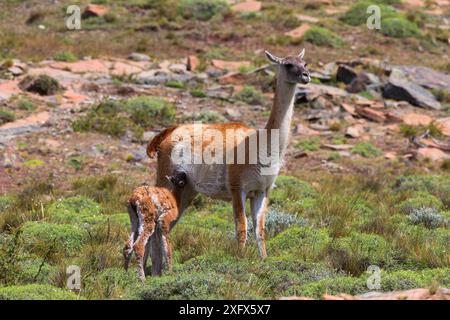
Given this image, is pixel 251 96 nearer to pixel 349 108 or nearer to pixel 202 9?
pixel 349 108

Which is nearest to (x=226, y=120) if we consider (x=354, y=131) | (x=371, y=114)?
(x=354, y=131)

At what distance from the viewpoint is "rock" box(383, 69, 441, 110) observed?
24469mm

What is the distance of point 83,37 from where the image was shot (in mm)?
30484

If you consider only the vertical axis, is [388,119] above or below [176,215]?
below

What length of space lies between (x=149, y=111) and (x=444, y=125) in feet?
27.9

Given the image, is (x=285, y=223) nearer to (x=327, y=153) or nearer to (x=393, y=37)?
(x=327, y=153)

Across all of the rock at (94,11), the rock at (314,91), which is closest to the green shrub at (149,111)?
the rock at (314,91)

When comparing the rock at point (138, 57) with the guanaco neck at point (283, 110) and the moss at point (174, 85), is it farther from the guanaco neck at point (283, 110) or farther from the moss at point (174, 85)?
the guanaco neck at point (283, 110)

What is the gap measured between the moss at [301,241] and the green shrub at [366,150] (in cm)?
855

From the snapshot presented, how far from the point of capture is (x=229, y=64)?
89.7 ft

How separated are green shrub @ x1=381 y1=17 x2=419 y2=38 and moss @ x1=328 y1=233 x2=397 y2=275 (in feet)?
77.1

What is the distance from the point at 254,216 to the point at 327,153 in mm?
9845

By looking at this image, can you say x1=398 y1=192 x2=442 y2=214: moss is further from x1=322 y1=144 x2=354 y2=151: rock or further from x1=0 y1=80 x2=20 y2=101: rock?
x1=0 y1=80 x2=20 y2=101: rock
